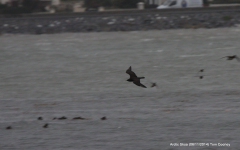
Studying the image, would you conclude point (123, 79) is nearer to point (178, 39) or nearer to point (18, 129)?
point (18, 129)

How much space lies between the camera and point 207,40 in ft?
46.0

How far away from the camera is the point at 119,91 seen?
809cm

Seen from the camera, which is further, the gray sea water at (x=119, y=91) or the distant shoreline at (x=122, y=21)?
the distant shoreline at (x=122, y=21)

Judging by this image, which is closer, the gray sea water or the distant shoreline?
the gray sea water

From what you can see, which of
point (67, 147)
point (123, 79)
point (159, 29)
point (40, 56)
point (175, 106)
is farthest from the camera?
point (159, 29)

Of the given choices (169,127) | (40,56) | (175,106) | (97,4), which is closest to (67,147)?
(169,127)

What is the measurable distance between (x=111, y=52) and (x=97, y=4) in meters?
20.5

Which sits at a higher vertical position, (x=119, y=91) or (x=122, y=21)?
(x=122, y=21)

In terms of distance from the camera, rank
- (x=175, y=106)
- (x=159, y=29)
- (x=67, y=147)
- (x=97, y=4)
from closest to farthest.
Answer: (x=67, y=147)
(x=175, y=106)
(x=159, y=29)
(x=97, y=4)

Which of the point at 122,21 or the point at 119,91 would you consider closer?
the point at 119,91

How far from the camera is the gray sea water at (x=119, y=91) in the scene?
5.00 m

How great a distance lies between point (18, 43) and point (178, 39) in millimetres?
6010

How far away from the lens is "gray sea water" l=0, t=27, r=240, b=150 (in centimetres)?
500

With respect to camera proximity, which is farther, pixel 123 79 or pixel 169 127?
pixel 123 79
